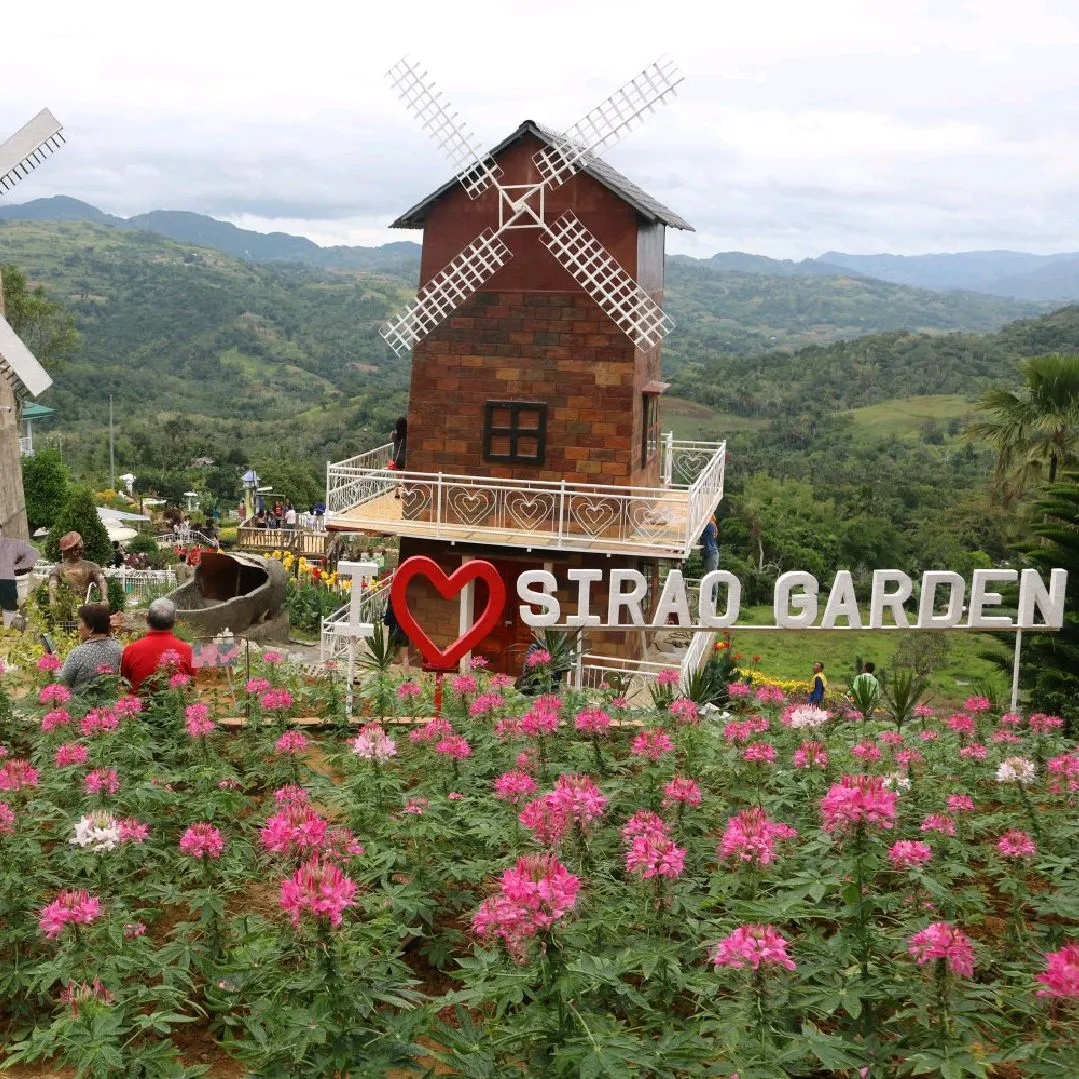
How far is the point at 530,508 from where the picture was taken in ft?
52.0

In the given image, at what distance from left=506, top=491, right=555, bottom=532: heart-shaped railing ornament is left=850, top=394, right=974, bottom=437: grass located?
66979mm

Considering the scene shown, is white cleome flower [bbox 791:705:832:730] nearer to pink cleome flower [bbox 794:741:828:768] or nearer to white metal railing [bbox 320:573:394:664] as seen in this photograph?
pink cleome flower [bbox 794:741:828:768]

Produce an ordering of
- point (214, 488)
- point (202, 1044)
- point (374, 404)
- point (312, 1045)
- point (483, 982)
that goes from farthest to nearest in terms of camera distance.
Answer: point (374, 404) < point (214, 488) < point (202, 1044) < point (483, 982) < point (312, 1045)

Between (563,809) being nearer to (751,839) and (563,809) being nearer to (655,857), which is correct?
(655,857)

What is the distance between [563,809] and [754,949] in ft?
3.26

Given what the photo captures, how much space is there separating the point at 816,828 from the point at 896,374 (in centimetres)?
9924

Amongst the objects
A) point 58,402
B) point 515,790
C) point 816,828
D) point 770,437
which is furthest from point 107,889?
point 58,402

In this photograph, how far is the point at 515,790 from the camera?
5.14 metres

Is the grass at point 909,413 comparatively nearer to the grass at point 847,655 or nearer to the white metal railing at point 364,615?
the grass at point 847,655

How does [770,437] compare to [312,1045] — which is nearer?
[312,1045]

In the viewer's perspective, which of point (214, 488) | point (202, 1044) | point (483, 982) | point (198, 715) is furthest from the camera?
point (214, 488)

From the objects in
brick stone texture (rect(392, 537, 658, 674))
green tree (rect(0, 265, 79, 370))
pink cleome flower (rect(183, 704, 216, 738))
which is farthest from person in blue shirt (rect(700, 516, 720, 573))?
green tree (rect(0, 265, 79, 370))

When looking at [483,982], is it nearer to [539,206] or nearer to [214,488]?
[539,206]

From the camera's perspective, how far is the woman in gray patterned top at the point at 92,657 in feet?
25.4
